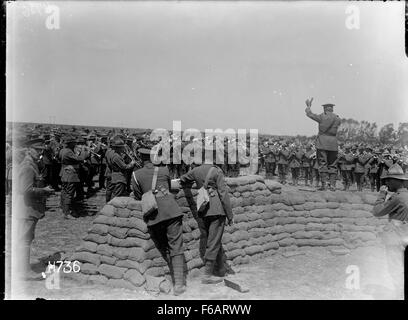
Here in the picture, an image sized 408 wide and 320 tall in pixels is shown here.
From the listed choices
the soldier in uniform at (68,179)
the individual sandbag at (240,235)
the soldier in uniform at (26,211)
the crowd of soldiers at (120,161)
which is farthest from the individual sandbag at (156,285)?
the soldier in uniform at (68,179)

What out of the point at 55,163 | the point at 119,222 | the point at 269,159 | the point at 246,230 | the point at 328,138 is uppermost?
the point at 328,138

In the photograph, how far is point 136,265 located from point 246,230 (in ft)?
7.52

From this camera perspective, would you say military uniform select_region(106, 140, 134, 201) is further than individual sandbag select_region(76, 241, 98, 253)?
Yes

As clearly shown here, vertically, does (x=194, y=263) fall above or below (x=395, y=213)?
below

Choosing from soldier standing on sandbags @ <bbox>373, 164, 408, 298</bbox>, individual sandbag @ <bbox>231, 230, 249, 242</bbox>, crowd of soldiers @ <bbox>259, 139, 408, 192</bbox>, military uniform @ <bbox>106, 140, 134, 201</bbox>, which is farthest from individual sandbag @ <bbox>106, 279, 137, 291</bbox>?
crowd of soldiers @ <bbox>259, 139, 408, 192</bbox>

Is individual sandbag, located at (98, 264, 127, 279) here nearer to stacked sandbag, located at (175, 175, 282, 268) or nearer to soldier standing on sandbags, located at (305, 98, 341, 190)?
stacked sandbag, located at (175, 175, 282, 268)

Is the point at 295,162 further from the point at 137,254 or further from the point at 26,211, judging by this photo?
the point at 26,211

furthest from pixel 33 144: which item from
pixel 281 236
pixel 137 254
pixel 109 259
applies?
pixel 281 236

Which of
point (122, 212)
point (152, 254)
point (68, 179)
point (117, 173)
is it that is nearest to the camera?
point (152, 254)

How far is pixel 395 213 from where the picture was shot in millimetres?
5430

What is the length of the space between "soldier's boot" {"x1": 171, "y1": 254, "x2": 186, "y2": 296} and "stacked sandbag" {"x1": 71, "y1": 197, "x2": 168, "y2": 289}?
292 mm

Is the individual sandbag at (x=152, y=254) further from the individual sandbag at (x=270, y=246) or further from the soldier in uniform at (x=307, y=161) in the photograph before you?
the soldier in uniform at (x=307, y=161)

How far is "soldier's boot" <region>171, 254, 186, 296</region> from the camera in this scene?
17.6 feet

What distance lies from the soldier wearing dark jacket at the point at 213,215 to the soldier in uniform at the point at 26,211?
1.98m
